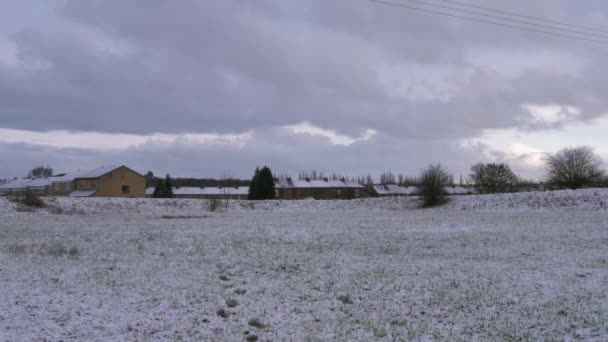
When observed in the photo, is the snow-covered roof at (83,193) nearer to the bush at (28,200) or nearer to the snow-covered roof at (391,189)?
the bush at (28,200)

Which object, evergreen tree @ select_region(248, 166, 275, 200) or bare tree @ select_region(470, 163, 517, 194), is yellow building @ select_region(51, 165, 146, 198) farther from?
bare tree @ select_region(470, 163, 517, 194)

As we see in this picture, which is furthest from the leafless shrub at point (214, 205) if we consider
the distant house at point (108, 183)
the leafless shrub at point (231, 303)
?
the leafless shrub at point (231, 303)

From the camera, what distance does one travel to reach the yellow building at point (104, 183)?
300 ft

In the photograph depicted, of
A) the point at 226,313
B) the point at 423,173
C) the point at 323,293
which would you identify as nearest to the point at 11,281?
the point at 226,313

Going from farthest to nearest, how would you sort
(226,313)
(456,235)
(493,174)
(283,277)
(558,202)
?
(493,174) < (558,202) < (456,235) < (283,277) < (226,313)

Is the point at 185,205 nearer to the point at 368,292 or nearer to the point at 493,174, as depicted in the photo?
the point at 368,292

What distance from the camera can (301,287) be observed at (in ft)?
40.2

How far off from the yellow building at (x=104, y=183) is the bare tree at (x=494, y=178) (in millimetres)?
78600

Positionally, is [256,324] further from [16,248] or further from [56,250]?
[16,248]

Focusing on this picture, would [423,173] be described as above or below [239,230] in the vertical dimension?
above

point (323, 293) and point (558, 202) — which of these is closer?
point (323, 293)

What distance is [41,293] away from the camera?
1070 cm

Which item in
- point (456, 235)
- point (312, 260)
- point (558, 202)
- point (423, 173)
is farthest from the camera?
point (423, 173)

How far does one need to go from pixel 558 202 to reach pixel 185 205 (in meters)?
46.6
